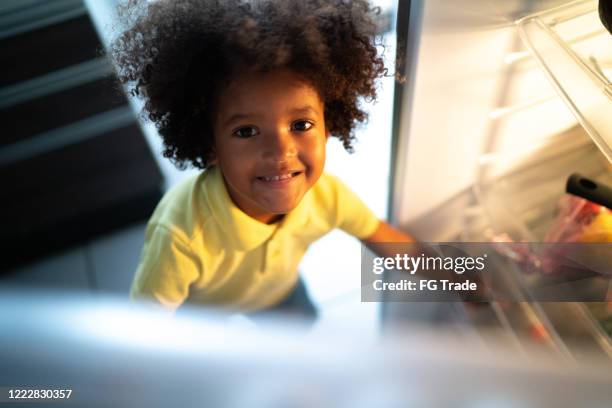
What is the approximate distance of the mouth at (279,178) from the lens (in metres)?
0.47

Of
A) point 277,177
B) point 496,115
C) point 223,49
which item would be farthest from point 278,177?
point 496,115

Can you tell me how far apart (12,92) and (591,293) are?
69 centimetres

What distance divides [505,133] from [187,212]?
449mm

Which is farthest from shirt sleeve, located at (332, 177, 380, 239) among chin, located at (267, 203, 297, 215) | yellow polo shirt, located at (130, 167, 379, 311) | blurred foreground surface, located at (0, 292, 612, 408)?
blurred foreground surface, located at (0, 292, 612, 408)

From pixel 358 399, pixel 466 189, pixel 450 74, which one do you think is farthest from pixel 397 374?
pixel 466 189

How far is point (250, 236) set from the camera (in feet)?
1.86

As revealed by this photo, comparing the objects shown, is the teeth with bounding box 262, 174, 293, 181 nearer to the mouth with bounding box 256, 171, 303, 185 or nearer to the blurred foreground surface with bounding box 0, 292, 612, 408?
the mouth with bounding box 256, 171, 303, 185

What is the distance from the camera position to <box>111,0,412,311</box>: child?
0.43 metres

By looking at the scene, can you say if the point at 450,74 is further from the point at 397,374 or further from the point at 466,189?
the point at 397,374

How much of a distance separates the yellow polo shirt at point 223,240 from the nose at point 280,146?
10cm

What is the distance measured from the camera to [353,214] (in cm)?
65

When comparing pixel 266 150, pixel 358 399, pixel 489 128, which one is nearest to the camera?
pixel 358 399

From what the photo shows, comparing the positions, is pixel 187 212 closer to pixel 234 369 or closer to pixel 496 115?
pixel 234 369

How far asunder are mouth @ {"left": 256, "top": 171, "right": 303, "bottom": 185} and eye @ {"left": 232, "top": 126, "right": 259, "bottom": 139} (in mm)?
44
